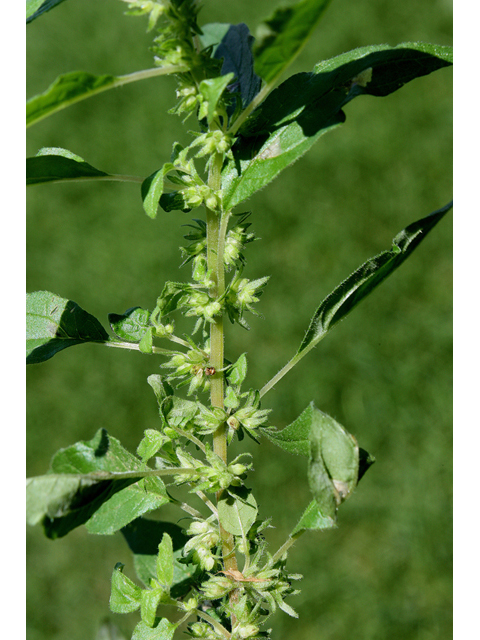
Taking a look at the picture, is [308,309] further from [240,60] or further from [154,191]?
[154,191]

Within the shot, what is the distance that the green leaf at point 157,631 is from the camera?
1.13 metres

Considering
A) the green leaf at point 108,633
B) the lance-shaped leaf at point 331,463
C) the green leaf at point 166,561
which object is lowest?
the green leaf at point 108,633

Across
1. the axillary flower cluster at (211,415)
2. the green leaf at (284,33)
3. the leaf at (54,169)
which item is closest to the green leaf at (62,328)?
the axillary flower cluster at (211,415)

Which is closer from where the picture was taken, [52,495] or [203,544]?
[52,495]

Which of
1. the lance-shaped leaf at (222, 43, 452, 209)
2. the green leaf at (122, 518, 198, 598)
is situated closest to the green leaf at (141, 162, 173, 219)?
the lance-shaped leaf at (222, 43, 452, 209)

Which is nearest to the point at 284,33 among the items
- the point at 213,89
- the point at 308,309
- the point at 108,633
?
the point at 213,89

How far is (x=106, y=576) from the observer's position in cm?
366

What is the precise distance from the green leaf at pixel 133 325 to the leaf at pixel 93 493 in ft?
0.73

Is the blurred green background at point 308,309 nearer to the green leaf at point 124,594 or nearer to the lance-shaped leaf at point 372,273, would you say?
the green leaf at point 124,594

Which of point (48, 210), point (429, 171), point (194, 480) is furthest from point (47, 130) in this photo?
point (194, 480)

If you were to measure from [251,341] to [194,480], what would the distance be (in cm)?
318

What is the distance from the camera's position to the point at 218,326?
1145mm

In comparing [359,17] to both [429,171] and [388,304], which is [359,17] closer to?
[429,171]

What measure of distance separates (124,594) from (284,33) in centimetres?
103
